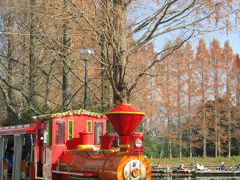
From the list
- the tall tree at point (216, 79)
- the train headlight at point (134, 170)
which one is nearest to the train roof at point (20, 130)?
the train headlight at point (134, 170)

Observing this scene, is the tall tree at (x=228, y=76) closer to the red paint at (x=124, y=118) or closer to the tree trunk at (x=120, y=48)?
the tree trunk at (x=120, y=48)

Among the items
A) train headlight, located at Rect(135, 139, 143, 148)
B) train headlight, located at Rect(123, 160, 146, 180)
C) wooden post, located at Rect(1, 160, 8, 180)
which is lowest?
wooden post, located at Rect(1, 160, 8, 180)

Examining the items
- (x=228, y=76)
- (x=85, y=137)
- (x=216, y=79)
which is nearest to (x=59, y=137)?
(x=85, y=137)

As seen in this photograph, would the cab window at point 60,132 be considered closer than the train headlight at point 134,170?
No

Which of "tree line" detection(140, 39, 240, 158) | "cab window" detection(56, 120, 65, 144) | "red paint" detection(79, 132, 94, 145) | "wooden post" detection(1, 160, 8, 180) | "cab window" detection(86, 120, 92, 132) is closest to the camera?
"red paint" detection(79, 132, 94, 145)

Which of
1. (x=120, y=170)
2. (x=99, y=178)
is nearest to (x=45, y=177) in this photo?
(x=99, y=178)

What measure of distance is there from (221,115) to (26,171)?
3985cm

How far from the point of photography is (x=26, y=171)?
11.7 m

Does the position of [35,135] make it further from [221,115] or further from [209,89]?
[221,115]

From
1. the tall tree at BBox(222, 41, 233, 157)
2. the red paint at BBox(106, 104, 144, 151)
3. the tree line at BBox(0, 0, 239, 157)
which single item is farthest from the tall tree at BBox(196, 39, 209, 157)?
the red paint at BBox(106, 104, 144, 151)

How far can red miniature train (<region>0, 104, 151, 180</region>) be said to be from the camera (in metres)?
8.94

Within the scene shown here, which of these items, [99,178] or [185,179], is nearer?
[99,178]

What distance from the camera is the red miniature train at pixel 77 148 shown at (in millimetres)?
8938

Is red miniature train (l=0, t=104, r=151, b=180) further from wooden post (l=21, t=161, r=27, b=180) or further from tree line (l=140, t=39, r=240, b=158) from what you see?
tree line (l=140, t=39, r=240, b=158)
